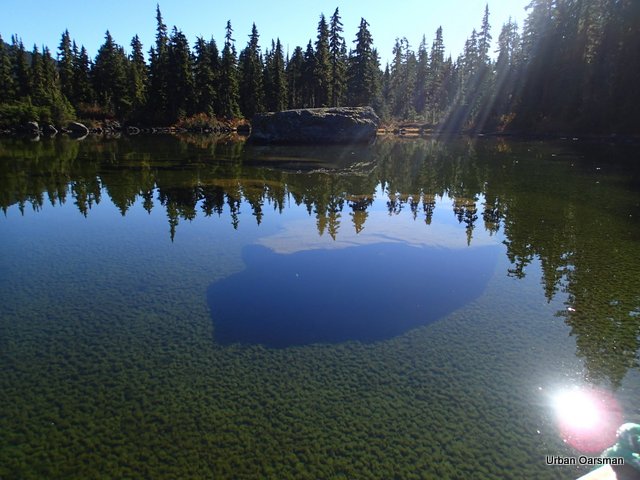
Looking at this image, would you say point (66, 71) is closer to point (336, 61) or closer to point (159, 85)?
point (159, 85)

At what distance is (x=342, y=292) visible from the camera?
8.21 m

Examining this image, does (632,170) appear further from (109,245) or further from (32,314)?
(32,314)

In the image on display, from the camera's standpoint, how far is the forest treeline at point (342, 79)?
5188 cm

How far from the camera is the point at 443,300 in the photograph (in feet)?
26.0

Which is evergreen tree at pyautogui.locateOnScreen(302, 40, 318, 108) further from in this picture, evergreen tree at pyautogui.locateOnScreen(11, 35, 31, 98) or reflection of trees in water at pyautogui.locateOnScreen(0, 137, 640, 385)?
evergreen tree at pyautogui.locateOnScreen(11, 35, 31, 98)

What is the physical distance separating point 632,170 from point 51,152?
40375 mm

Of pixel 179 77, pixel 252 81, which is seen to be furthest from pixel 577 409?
pixel 252 81

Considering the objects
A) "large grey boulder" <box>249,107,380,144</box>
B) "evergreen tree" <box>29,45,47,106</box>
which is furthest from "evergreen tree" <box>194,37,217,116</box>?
"large grey boulder" <box>249,107,380,144</box>

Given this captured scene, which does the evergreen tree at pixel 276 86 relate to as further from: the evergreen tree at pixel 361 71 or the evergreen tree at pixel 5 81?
the evergreen tree at pixel 5 81

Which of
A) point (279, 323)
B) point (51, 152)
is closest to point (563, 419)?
point (279, 323)

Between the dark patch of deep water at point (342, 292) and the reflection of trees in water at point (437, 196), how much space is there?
5.19ft

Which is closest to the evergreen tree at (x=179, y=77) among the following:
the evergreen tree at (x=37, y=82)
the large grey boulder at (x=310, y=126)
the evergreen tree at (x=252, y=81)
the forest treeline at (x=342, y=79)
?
the forest treeline at (x=342, y=79)

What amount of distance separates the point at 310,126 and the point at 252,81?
32.8 meters

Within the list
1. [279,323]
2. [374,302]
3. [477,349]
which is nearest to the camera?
[477,349]
